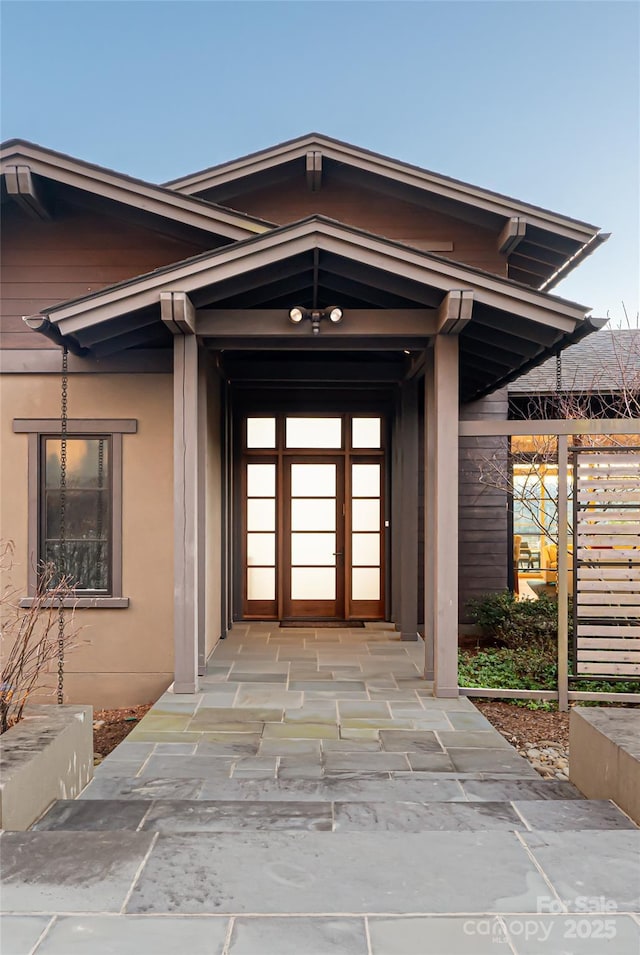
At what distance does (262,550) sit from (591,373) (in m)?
5.30

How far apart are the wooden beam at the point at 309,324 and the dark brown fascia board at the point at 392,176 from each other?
302 cm

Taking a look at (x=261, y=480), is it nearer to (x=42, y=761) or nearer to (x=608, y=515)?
(x=608, y=515)

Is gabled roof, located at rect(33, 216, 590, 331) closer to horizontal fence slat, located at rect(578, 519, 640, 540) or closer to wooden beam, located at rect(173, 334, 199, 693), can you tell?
wooden beam, located at rect(173, 334, 199, 693)

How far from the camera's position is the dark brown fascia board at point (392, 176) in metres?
7.65

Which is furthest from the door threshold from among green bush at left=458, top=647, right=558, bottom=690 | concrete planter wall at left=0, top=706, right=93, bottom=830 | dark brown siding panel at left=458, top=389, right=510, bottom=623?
concrete planter wall at left=0, top=706, right=93, bottom=830

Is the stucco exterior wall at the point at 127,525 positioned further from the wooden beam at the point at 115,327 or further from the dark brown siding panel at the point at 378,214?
the dark brown siding panel at the point at 378,214

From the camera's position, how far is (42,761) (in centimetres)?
289

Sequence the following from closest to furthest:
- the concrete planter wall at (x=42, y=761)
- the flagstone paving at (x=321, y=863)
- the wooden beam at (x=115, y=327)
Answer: the flagstone paving at (x=321, y=863) < the concrete planter wall at (x=42, y=761) < the wooden beam at (x=115, y=327)

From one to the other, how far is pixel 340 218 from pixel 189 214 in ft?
7.90

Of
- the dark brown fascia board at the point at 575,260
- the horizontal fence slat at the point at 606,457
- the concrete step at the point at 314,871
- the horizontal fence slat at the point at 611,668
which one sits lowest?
the horizontal fence slat at the point at 611,668

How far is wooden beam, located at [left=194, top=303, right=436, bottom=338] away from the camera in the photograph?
5.44 metres

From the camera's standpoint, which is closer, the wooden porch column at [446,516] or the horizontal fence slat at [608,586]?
the horizontal fence slat at [608,586]

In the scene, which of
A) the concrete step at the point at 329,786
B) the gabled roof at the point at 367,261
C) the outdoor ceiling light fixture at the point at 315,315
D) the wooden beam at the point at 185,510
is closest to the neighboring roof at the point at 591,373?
the gabled roof at the point at 367,261

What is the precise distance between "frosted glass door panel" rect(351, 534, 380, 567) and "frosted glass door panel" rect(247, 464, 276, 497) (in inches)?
47.5
